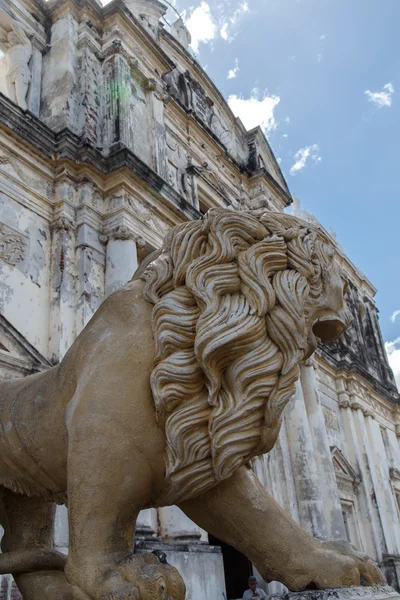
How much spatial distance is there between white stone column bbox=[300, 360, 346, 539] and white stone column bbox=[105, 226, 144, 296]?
13.7 ft

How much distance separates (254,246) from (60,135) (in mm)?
6370

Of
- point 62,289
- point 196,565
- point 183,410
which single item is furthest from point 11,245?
point 183,410

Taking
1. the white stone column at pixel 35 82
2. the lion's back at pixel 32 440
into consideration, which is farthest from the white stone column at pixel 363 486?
the lion's back at pixel 32 440

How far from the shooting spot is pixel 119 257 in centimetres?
730

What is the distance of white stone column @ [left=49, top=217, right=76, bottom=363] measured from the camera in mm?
6445

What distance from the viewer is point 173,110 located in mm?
11266

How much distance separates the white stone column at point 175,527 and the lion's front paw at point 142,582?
510 cm

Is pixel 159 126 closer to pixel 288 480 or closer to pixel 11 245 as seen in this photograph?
pixel 11 245

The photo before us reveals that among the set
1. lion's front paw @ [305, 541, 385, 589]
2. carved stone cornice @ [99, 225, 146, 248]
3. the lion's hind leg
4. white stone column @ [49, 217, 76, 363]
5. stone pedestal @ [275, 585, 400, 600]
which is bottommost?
stone pedestal @ [275, 585, 400, 600]

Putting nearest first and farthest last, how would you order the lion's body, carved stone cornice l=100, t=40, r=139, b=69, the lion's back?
1. the lion's body
2. the lion's back
3. carved stone cornice l=100, t=40, r=139, b=69

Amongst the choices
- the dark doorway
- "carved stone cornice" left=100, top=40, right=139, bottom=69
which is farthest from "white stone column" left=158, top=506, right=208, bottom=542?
"carved stone cornice" left=100, top=40, right=139, bottom=69

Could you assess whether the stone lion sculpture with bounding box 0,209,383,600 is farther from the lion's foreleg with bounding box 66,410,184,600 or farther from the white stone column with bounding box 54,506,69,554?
the white stone column with bounding box 54,506,69,554

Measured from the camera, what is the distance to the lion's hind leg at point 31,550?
190cm

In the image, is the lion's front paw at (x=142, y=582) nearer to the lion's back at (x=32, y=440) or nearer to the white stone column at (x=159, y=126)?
the lion's back at (x=32, y=440)
